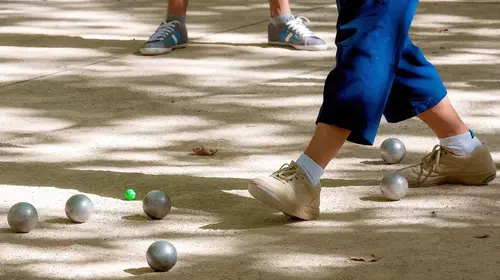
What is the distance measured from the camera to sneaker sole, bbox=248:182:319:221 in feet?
13.9

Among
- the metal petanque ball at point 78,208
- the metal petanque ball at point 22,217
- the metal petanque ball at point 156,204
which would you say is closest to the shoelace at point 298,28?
the metal petanque ball at point 156,204

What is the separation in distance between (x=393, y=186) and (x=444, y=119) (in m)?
0.37

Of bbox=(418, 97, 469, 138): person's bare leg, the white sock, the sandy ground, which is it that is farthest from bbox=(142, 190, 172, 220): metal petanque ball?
the white sock

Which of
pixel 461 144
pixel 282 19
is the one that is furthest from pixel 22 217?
pixel 282 19

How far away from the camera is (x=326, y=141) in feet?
14.0

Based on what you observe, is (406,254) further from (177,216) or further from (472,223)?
(177,216)

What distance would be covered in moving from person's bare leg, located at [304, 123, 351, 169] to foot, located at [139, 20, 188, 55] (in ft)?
11.2

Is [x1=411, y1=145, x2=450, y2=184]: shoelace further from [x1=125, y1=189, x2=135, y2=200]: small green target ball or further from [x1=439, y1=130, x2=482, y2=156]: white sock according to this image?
[x1=125, y1=189, x2=135, y2=200]: small green target ball

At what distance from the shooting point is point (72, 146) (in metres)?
5.48

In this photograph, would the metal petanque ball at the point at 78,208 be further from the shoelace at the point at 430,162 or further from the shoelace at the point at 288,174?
the shoelace at the point at 430,162

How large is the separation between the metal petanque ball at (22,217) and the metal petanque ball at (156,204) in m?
0.43

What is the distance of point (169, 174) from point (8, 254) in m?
1.17

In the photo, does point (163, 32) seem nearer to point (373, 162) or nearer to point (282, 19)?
point (282, 19)

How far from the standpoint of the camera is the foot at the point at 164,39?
7535 millimetres
